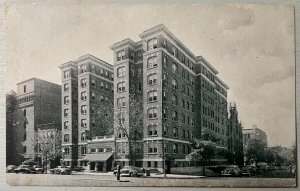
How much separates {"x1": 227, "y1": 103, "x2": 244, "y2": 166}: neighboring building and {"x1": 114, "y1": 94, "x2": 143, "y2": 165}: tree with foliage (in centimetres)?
140

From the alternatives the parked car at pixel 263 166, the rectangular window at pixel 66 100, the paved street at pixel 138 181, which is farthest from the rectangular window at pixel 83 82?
the parked car at pixel 263 166

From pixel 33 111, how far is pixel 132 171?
73.2 inches

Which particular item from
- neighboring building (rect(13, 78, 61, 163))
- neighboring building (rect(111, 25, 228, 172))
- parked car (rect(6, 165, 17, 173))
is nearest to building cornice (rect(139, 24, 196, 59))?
neighboring building (rect(111, 25, 228, 172))

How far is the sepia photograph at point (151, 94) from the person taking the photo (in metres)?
6.60

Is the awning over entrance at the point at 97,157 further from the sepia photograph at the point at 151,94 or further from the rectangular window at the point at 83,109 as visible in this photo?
the rectangular window at the point at 83,109

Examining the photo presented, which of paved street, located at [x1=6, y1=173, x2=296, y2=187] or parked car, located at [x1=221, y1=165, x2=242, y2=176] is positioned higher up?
parked car, located at [x1=221, y1=165, x2=242, y2=176]

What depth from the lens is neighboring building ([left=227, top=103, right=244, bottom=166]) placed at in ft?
21.7

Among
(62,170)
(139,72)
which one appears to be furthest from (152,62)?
(62,170)

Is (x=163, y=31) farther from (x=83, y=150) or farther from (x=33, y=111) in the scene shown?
(x=33, y=111)

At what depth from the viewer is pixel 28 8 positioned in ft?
21.7

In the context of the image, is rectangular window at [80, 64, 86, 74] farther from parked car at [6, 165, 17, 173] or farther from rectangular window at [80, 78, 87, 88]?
parked car at [6, 165, 17, 173]

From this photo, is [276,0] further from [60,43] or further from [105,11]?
[60,43]

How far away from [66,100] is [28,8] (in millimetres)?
1551

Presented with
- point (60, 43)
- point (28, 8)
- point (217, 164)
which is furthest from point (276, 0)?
point (28, 8)
